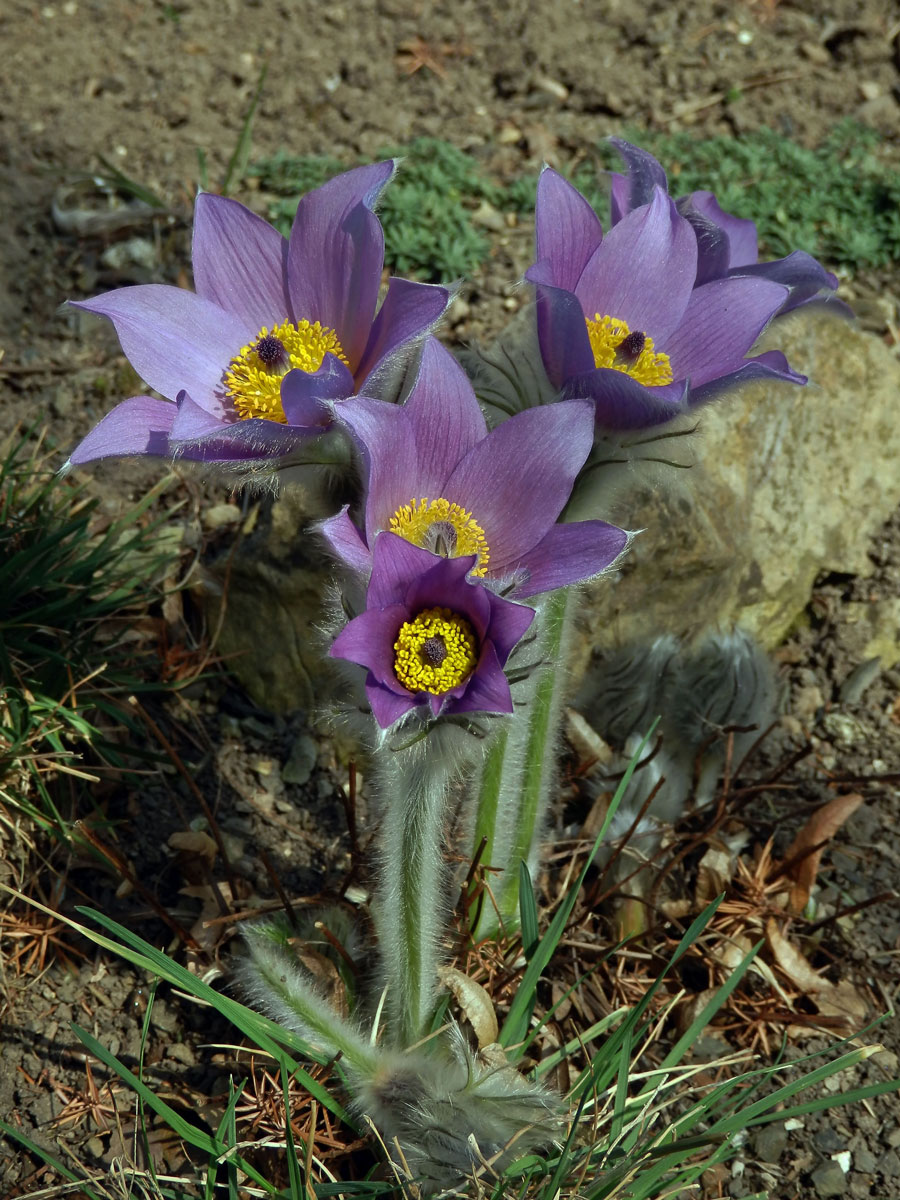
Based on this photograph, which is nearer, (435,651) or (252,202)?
(435,651)

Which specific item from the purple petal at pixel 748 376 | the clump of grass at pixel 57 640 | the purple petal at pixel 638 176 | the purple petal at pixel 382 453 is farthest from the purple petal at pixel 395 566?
the clump of grass at pixel 57 640

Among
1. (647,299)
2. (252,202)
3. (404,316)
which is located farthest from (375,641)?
(252,202)

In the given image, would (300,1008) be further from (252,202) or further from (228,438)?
(252,202)

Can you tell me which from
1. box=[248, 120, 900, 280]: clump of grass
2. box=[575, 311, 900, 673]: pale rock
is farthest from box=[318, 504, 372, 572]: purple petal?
box=[248, 120, 900, 280]: clump of grass

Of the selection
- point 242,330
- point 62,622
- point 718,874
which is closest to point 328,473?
point 242,330

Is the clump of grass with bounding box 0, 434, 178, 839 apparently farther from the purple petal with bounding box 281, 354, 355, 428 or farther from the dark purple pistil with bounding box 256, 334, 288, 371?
the purple petal with bounding box 281, 354, 355, 428

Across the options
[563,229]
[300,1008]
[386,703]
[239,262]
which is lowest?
[300,1008]

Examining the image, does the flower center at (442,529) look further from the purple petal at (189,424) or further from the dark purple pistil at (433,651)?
the purple petal at (189,424)

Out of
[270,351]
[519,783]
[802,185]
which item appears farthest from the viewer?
[802,185]
